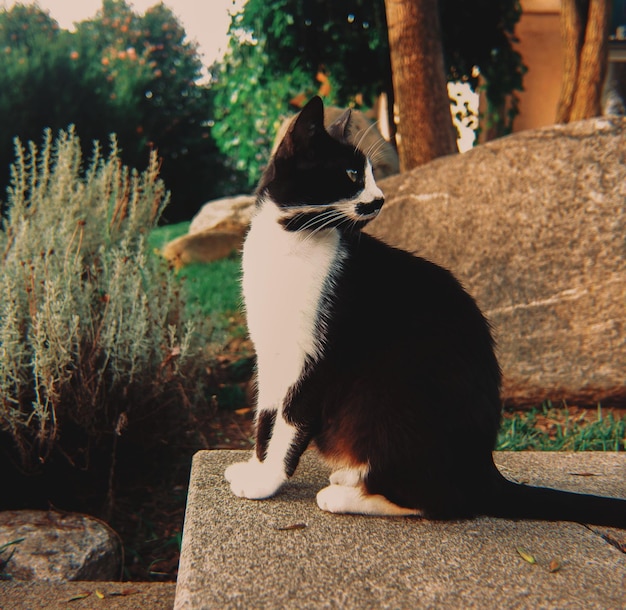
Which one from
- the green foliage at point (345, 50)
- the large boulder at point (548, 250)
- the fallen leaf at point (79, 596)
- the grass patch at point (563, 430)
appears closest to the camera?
the fallen leaf at point (79, 596)

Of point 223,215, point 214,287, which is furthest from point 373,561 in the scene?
point 223,215

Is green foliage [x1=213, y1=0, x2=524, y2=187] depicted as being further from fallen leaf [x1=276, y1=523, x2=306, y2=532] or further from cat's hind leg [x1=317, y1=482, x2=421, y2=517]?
fallen leaf [x1=276, y1=523, x2=306, y2=532]

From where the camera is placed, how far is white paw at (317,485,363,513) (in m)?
1.72

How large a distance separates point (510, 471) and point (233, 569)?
1.07m

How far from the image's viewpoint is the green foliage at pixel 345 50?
569 centimetres

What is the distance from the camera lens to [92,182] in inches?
146

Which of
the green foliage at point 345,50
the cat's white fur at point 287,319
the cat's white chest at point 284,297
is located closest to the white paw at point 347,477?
the cat's white fur at point 287,319

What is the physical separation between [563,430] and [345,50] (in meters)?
4.12

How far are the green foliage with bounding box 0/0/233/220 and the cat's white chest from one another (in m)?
7.49

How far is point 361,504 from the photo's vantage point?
1.72 meters

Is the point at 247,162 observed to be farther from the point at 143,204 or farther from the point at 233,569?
the point at 233,569

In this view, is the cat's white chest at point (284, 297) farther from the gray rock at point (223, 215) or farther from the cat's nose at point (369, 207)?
the gray rock at point (223, 215)

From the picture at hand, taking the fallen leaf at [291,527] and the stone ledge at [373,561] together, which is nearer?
A: the stone ledge at [373,561]

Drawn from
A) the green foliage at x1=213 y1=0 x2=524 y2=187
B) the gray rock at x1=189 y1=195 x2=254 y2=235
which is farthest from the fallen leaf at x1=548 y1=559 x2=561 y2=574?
the gray rock at x1=189 y1=195 x2=254 y2=235
